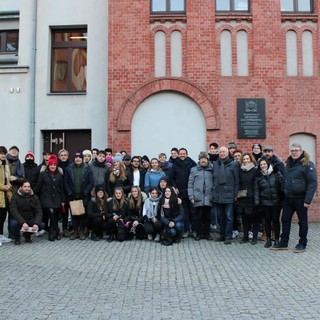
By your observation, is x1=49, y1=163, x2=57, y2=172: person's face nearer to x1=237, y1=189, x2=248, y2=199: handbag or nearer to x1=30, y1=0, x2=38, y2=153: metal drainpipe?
x1=237, y1=189, x2=248, y2=199: handbag

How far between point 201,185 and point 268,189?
5.00 ft

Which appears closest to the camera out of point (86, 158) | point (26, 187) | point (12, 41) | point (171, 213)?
point (26, 187)

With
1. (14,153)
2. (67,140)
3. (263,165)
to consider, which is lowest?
(263,165)

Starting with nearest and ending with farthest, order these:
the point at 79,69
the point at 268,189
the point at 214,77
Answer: the point at 268,189, the point at 214,77, the point at 79,69

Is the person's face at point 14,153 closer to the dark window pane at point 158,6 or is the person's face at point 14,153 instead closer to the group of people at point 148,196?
the group of people at point 148,196

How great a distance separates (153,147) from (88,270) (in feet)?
21.9

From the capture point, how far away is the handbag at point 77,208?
393 inches

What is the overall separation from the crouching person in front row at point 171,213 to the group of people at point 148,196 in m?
0.02

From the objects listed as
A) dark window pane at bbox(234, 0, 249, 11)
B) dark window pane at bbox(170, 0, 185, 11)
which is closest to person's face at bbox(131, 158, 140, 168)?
dark window pane at bbox(170, 0, 185, 11)

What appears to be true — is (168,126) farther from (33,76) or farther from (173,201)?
(33,76)

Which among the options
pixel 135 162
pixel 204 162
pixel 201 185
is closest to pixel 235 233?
pixel 201 185

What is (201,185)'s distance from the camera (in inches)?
391

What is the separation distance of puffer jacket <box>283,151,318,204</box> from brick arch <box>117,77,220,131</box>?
473cm

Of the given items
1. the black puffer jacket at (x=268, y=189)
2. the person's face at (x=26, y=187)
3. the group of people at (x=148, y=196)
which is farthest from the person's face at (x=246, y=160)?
the person's face at (x=26, y=187)
